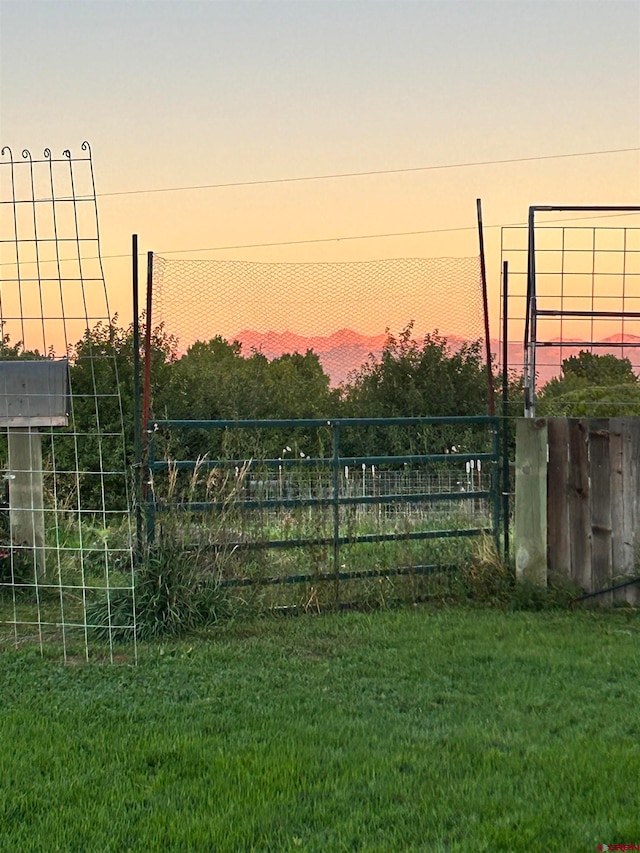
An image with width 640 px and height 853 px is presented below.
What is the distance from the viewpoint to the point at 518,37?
10320 mm

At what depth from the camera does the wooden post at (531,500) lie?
7.48 meters

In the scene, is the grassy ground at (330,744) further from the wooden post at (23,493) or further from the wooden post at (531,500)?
the wooden post at (23,493)

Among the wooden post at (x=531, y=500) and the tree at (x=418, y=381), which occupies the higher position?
the tree at (x=418, y=381)

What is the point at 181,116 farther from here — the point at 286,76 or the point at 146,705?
the point at 146,705

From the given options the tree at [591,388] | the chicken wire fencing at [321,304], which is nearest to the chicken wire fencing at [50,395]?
the chicken wire fencing at [321,304]

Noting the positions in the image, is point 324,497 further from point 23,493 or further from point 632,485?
point 23,493

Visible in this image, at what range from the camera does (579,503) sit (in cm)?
745

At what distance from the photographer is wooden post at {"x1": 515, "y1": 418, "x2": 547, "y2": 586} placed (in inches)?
294

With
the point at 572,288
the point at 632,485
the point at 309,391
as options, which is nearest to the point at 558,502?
the point at 632,485

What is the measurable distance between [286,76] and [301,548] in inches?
232

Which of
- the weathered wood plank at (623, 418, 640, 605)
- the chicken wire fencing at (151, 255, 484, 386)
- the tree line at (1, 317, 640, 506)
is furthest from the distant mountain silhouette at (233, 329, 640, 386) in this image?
the weathered wood plank at (623, 418, 640, 605)

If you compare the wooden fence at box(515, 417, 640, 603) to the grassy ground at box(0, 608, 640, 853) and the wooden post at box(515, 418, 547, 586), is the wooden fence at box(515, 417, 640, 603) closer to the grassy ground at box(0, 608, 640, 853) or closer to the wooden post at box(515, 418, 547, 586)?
the wooden post at box(515, 418, 547, 586)

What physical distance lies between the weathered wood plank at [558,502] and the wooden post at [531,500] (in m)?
0.05

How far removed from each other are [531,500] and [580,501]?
38 cm
